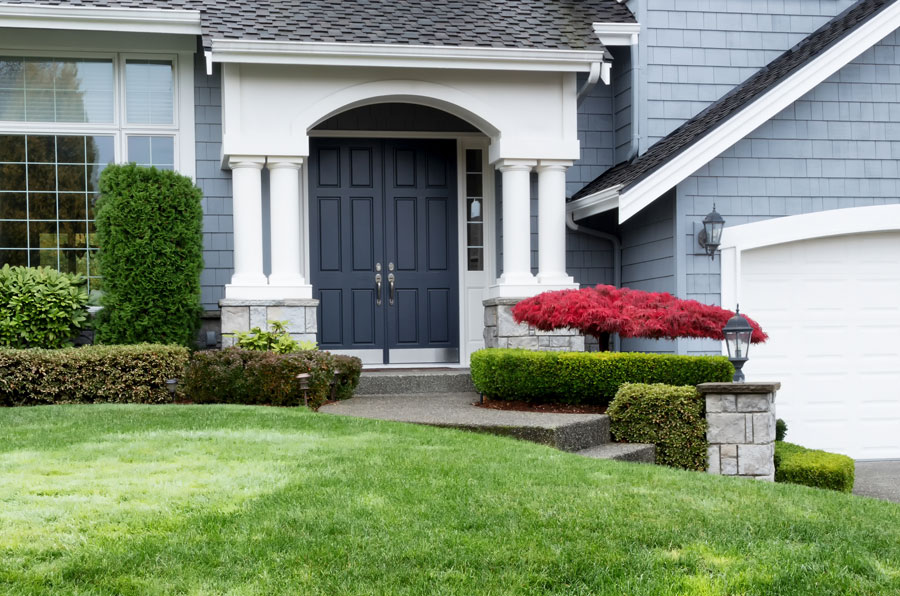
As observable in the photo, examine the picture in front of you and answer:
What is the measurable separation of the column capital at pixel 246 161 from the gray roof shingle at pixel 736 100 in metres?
3.44

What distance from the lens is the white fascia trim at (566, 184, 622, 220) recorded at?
9875mm

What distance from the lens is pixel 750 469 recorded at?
775 cm

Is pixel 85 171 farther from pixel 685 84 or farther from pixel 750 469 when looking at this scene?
pixel 750 469

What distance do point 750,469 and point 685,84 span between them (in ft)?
16.2

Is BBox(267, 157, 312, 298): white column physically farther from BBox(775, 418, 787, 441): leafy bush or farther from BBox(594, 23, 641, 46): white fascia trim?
BBox(775, 418, 787, 441): leafy bush

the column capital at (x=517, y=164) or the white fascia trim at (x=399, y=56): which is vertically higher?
the white fascia trim at (x=399, y=56)

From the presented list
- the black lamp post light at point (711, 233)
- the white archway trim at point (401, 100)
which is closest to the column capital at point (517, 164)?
the white archway trim at point (401, 100)

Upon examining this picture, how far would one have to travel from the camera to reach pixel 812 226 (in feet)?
32.9

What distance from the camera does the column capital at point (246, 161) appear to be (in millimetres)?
9812

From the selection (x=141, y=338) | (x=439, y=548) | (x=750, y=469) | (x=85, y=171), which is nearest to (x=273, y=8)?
(x=85, y=171)

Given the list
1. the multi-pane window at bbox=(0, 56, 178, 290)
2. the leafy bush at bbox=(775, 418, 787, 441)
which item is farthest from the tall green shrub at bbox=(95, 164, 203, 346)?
the leafy bush at bbox=(775, 418, 787, 441)

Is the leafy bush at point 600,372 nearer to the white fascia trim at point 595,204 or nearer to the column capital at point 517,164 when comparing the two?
the white fascia trim at point 595,204

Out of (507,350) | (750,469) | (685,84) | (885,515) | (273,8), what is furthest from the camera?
(685,84)

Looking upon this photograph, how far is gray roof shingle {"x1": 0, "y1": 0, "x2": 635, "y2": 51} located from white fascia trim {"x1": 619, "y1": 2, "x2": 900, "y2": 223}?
5.23 feet
